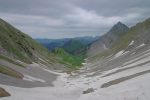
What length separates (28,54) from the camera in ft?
492

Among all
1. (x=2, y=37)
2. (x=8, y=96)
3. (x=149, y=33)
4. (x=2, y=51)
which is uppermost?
(x=149, y=33)

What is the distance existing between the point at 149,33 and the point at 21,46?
236 ft

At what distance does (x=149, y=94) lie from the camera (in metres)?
41.2

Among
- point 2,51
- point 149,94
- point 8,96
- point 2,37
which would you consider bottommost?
point 149,94

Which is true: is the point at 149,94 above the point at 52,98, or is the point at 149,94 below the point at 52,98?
below

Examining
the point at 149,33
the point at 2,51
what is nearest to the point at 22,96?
the point at 2,51

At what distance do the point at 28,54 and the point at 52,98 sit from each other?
98.8 metres

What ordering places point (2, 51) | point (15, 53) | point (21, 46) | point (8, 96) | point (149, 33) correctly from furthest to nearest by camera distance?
A: point (149, 33) < point (21, 46) < point (15, 53) < point (2, 51) < point (8, 96)

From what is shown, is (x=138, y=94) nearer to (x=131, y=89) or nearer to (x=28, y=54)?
(x=131, y=89)

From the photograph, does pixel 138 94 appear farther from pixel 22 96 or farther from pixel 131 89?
pixel 22 96

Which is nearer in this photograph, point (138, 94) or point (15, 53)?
point (138, 94)

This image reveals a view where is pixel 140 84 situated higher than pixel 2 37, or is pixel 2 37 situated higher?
pixel 2 37

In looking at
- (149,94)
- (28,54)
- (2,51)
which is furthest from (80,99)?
(28,54)

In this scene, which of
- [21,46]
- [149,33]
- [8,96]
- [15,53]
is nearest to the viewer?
[8,96]
